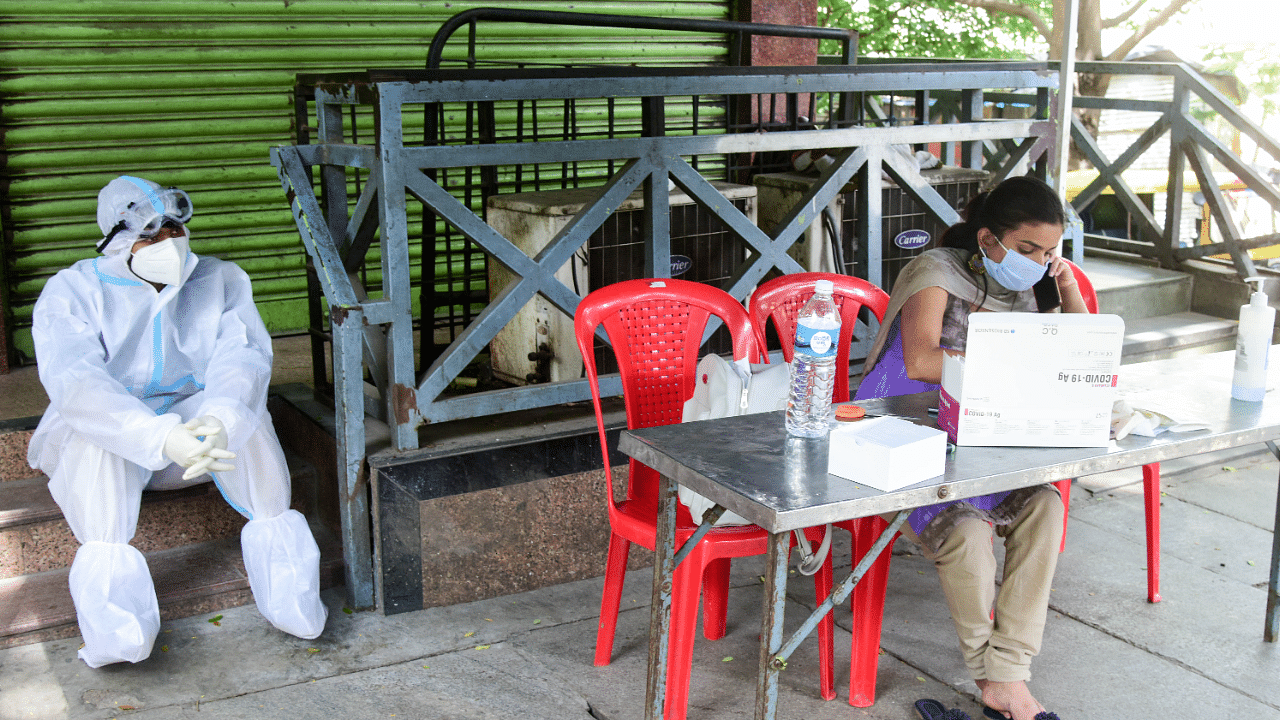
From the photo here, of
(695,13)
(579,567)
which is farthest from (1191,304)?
(579,567)

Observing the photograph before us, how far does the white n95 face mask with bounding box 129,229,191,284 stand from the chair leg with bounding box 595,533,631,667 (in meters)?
1.57

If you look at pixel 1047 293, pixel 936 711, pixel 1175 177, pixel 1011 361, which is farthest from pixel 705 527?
pixel 1175 177

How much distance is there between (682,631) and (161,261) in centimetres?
192

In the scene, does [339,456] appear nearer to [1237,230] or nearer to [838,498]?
[838,498]

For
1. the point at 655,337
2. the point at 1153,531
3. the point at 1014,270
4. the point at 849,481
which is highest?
the point at 1014,270

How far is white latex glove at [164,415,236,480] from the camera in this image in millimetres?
3111

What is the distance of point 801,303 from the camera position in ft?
11.5

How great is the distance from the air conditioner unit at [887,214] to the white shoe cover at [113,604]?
285 centimetres

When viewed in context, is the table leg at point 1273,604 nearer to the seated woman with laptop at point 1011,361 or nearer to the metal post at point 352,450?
the seated woman with laptop at point 1011,361

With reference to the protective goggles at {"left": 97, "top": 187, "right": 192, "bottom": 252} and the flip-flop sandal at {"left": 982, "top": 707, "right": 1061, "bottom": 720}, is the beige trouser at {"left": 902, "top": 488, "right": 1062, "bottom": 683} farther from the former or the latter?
the protective goggles at {"left": 97, "top": 187, "right": 192, "bottom": 252}

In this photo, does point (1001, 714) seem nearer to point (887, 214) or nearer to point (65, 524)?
point (887, 214)

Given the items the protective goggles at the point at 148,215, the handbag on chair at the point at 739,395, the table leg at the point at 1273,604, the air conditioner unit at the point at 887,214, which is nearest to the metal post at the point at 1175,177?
the air conditioner unit at the point at 887,214

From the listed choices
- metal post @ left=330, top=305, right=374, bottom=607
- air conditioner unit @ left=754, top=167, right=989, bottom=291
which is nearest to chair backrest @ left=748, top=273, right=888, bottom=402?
air conditioner unit @ left=754, top=167, right=989, bottom=291

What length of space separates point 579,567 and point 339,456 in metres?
0.94
